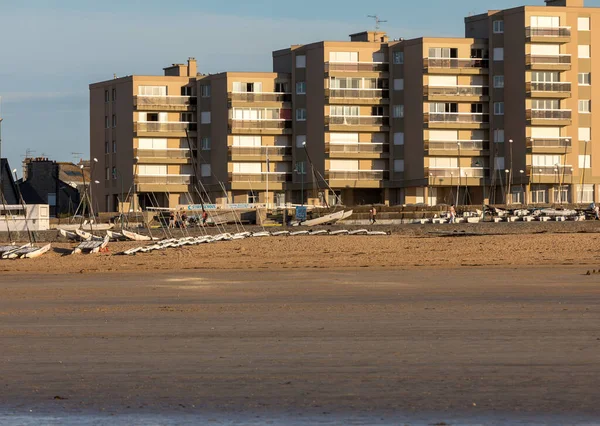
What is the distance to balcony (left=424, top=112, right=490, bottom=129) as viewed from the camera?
101m

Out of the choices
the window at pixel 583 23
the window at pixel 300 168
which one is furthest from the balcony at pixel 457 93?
the window at pixel 300 168

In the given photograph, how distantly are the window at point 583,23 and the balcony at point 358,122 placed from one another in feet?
63.0

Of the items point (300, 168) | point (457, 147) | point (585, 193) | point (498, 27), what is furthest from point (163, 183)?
point (585, 193)

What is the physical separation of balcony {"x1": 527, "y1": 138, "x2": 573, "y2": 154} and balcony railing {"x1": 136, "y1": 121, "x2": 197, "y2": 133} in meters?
33.3

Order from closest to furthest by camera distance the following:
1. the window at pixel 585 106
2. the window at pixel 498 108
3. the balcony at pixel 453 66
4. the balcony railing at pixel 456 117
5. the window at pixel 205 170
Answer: the window at pixel 585 106 < the balcony at pixel 453 66 < the window at pixel 498 108 < the balcony railing at pixel 456 117 < the window at pixel 205 170

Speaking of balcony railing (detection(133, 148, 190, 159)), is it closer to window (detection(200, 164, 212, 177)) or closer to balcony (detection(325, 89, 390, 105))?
window (detection(200, 164, 212, 177))

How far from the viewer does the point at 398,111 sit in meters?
104

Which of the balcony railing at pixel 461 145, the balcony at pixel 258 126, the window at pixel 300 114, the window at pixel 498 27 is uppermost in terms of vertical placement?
the window at pixel 498 27

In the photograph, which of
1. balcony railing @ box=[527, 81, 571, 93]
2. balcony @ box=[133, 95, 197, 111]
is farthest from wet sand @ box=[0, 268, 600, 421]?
balcony @ box=[133, 95, 197, 111]

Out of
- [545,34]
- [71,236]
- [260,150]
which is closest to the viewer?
[71,236]

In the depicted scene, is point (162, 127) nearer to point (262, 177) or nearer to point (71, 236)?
point (262, 177)

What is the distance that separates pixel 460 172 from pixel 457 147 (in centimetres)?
233

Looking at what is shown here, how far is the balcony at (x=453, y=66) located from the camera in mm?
100938

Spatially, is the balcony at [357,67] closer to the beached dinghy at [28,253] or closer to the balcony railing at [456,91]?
the balcony railing at [456,91]
